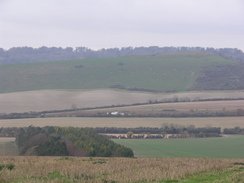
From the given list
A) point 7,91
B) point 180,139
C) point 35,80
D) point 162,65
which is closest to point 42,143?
point 180,139


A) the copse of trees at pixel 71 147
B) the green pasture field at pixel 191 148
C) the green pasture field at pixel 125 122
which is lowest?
the green pasture field at pixel 125 122

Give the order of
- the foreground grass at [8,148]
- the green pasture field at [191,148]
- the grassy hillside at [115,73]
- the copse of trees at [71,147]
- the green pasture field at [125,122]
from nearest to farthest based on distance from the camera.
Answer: the copse of trees at [71,147]
the green pasture field at [191,148]
the foreground grass at [8,148]
the green pasture field at [125,122]
the grassy hillside at [115,73]

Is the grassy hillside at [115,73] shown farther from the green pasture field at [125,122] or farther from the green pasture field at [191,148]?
the green pasture field at [191,148]

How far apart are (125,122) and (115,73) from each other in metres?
71.4

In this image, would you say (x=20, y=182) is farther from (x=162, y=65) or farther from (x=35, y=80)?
(x=162, y=65)

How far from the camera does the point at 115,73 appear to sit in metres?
143

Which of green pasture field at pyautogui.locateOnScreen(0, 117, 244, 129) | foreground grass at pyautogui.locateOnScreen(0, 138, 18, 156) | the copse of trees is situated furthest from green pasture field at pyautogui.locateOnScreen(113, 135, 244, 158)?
green pasture field at pyautogui.locateOnScreen(0, 117, 244, 129)

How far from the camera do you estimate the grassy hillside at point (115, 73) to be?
13125cm

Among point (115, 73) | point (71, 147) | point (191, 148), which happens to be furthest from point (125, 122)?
point (115, 73)

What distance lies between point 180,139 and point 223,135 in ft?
25.2

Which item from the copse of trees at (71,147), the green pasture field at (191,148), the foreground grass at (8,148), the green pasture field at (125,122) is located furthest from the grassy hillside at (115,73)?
the copse of trees at (71,147)

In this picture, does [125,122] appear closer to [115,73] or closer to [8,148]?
[8,148]

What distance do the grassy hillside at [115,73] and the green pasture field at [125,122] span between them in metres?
48.7

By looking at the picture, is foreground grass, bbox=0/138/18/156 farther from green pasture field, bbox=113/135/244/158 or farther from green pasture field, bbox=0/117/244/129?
green pasture field, bbox=0/117/244/129
